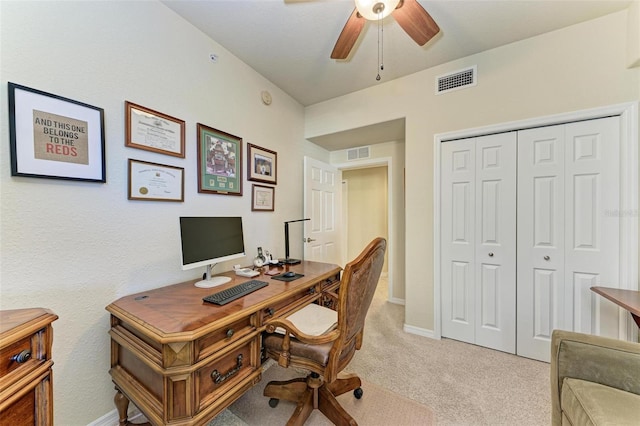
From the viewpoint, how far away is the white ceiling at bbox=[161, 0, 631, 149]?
66.8 inches

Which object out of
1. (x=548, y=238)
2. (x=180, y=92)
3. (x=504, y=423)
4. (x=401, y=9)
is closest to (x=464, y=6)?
(x=401, y=9)

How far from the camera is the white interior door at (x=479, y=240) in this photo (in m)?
2.14

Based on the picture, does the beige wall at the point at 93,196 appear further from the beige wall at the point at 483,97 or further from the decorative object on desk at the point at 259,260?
the beige wall at the point at 483,97

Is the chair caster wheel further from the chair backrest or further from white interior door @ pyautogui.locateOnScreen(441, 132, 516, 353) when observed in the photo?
white interior door @ pyautogui.locateOnScreen(441, 132, 516, 353)

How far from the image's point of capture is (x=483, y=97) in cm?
221

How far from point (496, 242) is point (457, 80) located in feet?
5.39

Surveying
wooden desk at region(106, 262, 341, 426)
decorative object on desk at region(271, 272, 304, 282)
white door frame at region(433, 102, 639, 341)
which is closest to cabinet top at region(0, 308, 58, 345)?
wooden desk at region(106, 262, 341, 426)

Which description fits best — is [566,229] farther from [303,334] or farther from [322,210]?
[322,210]

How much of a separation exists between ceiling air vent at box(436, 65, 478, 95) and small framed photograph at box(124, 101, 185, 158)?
247 centimetres

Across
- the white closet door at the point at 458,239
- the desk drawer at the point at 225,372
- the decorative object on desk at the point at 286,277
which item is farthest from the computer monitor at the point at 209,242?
the white closet door at the point at 458,239

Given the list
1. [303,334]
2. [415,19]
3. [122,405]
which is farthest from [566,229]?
[122,405]

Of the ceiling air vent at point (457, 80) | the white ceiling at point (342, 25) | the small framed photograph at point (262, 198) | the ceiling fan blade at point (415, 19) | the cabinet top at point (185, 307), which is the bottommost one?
the cabinet top at point (185, 307)

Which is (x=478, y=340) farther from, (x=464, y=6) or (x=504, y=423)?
(x=464, y=6)

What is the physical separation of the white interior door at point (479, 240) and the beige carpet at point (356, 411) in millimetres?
1123
